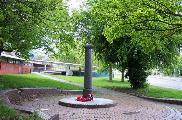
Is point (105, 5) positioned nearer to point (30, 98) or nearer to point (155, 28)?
point (155, 28)

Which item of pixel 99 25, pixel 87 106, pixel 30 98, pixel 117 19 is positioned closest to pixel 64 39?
pixel 99 25

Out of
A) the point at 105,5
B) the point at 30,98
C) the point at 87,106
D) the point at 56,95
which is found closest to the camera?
the point at 105,5

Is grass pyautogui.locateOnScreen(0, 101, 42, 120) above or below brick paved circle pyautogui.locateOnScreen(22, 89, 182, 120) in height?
above

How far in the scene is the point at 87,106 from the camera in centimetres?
1802

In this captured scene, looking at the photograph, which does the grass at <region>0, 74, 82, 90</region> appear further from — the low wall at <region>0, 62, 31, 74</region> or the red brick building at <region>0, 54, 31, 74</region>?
the red brick building at <region>0, 54, 31, 74</region>

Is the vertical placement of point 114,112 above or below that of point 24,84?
below

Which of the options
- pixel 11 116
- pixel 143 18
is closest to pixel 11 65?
pixel 143 18

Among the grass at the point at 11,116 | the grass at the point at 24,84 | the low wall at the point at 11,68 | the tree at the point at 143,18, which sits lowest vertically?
the grass at the point at 11,116

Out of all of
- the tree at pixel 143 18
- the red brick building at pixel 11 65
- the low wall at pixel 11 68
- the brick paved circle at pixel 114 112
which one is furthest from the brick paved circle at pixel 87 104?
the red brick building at pixel 11 65

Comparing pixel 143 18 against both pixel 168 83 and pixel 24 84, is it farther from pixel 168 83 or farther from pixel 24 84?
pixel 168 83

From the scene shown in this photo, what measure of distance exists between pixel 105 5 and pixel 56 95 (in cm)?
887

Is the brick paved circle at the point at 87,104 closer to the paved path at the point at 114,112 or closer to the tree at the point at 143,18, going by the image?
the paved path at the point at 114,112

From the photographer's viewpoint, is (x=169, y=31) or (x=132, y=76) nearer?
(x=169, y=31)

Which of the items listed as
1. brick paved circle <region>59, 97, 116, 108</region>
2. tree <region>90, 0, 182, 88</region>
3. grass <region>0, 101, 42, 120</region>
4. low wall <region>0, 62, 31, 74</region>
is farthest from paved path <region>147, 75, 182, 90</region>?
grass <region>0, 101, 42, 120</region>
